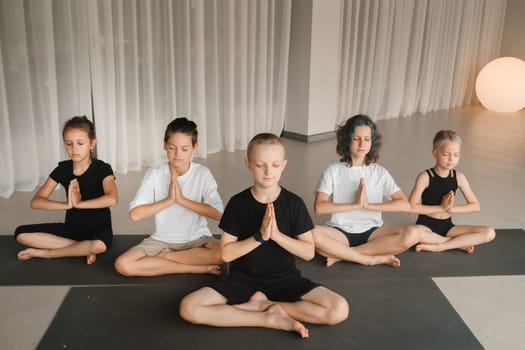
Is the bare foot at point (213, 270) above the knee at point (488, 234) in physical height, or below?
below

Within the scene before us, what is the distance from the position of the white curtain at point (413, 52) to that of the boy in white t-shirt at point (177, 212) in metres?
3.33

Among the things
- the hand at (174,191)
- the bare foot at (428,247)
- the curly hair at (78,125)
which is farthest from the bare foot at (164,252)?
the bare foot at (428,247)

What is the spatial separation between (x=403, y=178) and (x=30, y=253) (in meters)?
2.58

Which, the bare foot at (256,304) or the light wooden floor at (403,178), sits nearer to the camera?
the bare foot at (256,304)

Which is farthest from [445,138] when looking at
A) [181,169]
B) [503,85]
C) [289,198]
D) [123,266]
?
[503,85]

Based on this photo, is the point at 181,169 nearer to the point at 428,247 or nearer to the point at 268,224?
the point at 268,224

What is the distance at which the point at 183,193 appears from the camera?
2643mm

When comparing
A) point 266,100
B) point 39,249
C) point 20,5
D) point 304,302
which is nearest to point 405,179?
point 266,100

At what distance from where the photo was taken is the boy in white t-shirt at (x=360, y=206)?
2.75 meters

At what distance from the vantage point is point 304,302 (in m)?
2.24

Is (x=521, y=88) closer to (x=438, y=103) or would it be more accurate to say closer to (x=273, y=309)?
(x=438, y=103)

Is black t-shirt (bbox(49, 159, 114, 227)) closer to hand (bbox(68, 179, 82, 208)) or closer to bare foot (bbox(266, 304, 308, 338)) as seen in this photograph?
hand (bbox(68, 179, 82, 208))

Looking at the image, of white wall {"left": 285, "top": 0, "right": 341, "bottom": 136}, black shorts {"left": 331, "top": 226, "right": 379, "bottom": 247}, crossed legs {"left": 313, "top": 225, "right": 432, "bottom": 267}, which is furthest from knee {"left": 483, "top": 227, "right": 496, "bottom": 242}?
white wall {"left": 285, "top": 0, "right": 341, "bottom": 136}

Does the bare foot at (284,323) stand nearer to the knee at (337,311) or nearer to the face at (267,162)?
the knee at (337,311)
